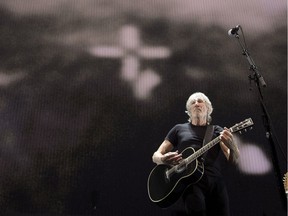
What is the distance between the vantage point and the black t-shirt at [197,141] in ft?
7.43

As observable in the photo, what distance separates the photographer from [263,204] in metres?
3.02

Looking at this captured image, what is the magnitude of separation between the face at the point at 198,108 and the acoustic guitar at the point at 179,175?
0.33 meters

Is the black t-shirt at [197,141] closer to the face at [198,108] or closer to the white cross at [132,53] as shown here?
the face at [198,108]

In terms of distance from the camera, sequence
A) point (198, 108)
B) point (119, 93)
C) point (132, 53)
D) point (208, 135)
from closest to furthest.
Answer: point (208, 135), point (198, 108), point (119, 93), point (132, 53)

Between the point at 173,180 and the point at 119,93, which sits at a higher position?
the point at 119,93

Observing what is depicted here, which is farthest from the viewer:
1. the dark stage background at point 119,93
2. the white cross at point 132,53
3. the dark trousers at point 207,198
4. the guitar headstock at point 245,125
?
the white cross at point 132,53

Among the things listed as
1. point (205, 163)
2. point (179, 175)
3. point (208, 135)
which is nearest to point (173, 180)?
point (179, 175)

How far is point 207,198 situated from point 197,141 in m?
0.40

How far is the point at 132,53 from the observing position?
12.0 ft

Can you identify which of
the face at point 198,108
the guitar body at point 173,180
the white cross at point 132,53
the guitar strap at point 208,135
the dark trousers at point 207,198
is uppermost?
the white cross at point 132,53

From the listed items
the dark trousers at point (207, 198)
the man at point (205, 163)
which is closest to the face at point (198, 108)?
the man at point (205, 163)

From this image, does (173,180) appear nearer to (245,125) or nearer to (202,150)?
(202,150)

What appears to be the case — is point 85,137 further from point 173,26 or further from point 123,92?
→ point 173,26

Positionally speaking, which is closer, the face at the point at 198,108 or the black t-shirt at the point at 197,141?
the black t-shirt at the point at 197,141
